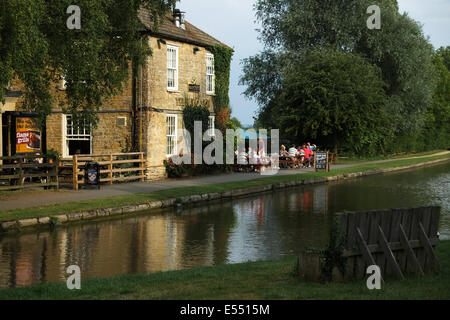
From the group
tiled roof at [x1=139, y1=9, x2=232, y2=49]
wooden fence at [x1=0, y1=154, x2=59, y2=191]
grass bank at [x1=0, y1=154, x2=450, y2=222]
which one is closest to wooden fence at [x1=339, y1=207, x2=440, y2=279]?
grass bank at [x1=0, y1=154, x2=450, y2=222]

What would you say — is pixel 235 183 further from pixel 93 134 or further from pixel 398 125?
pixel 398 125

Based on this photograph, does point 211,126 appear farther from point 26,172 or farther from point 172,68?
point 26,172

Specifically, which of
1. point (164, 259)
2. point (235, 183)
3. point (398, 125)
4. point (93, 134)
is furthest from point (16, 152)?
point (398, 125)

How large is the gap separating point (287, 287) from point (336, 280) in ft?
2.47

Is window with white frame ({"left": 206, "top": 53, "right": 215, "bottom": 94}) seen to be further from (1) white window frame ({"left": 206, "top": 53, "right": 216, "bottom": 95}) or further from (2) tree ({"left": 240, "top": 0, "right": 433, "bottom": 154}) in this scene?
(2) tree ({"left": 240, "top": 0, "right": 433, "bottom": 154})

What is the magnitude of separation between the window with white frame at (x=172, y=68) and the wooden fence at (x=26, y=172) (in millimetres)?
9137

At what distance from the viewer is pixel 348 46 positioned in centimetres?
4884

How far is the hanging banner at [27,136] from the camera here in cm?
2403

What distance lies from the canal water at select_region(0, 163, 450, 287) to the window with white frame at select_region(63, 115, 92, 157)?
10617 millimetres

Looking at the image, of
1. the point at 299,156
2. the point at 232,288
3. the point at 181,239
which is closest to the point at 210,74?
the point at 299,156

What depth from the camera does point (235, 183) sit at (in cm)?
2672

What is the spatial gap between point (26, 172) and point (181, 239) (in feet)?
36.5

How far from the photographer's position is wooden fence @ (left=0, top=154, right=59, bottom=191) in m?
21.5

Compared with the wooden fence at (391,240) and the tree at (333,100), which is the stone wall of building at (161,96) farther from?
the wooden fence at (391,240)
